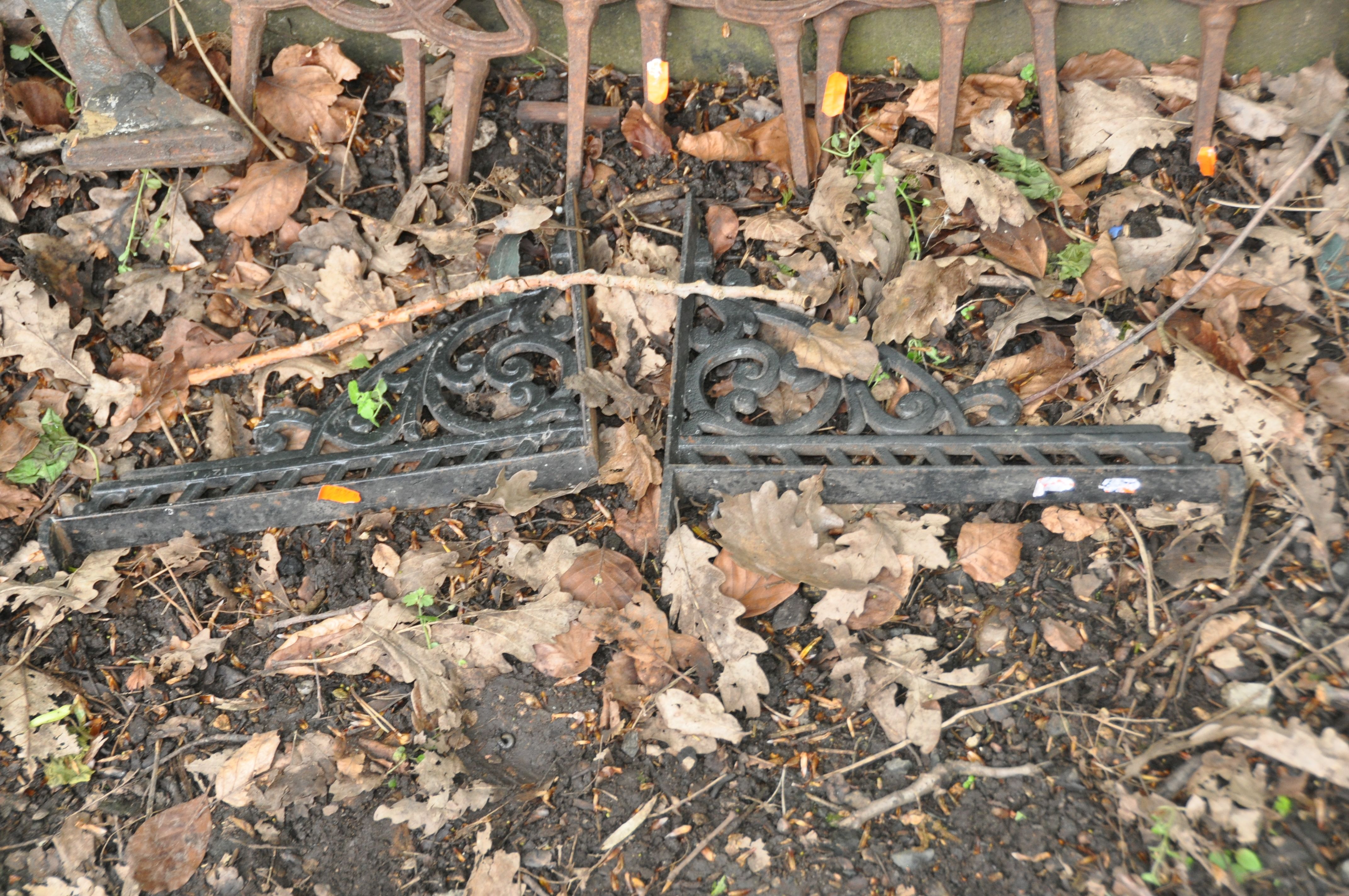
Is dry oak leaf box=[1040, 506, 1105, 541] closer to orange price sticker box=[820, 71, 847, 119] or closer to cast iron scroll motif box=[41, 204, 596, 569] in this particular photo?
cast iron scroll motif box=[41, 204, 596, 569]

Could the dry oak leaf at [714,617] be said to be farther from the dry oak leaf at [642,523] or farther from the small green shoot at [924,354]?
the small green shoot at [924,354]

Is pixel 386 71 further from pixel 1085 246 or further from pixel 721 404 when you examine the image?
pixel 1085 246

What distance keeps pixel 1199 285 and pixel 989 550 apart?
0.85 meters

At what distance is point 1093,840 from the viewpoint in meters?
1.69

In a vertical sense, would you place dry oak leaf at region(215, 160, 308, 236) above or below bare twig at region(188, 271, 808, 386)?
above

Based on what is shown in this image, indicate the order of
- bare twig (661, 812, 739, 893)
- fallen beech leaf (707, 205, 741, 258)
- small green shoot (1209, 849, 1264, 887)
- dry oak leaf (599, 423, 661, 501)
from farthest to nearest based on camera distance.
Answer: fallen beech leaf (707, 205, 741, 258)
dry oak leaf (599, 423, 661, 501)
bare twig (661, 812, 739, 893)
small green shoot (1209, 849, 1264, 887)

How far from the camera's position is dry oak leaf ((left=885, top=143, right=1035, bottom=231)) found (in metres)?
2.37

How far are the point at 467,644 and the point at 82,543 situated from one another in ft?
3.63

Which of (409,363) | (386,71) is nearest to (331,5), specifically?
(386,71)

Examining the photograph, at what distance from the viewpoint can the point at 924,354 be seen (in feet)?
7.67

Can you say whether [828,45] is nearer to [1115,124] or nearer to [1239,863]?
[1115,124]

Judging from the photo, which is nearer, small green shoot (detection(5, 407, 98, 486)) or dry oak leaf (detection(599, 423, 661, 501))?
dry oak leaf (detection(599, 423, 661, 501))

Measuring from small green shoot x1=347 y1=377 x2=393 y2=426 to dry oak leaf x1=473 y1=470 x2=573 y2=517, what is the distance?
0.42m

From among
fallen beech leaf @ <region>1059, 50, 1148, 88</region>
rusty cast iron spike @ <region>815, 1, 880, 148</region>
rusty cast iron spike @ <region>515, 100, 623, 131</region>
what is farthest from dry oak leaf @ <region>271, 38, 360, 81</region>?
fallen beech leaf @ <region>1059, 50, 1148, 88</region>
